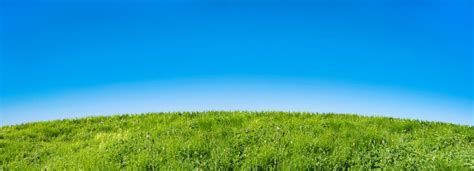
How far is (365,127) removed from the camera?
54.6 ft

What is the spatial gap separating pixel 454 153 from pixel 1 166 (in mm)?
11667

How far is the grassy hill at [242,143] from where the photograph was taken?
13.4 m

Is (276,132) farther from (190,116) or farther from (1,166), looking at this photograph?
(1,166)

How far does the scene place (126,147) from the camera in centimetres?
1475

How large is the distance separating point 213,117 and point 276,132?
306cm

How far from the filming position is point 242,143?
14555mm

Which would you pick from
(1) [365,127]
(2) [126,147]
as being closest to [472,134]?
(1) [365,127]

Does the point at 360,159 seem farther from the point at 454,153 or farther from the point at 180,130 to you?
the point at 180,130

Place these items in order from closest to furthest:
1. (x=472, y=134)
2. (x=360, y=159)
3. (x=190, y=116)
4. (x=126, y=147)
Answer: (x=360, y=159), (x=126, y=147), (x=472, y=134), (x=190, y=116)

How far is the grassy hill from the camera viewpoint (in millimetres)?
13359

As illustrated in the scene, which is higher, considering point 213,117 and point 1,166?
point 213,117

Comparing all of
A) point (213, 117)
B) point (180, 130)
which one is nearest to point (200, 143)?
point (180, 130)

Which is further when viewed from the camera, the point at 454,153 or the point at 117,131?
the point at 117,131

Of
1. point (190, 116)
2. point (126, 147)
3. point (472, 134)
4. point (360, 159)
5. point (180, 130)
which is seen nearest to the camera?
point (360, 159)
